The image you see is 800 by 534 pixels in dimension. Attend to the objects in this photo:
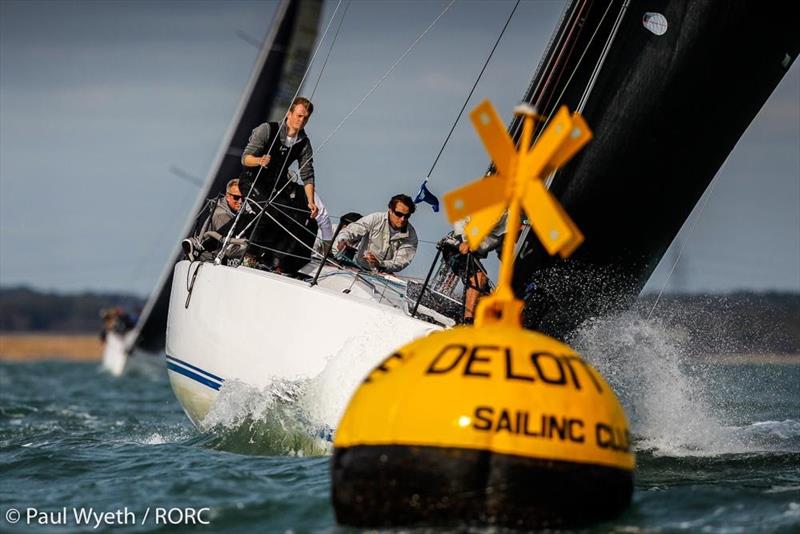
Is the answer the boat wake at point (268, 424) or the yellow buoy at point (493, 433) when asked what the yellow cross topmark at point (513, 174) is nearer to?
the yellow buoy at point (493, 433)

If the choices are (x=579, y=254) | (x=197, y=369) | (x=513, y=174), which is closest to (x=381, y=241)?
(x=579, y=254)

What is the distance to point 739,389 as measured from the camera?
35.1 ft

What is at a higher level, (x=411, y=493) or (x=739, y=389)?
(x=739, y=389)

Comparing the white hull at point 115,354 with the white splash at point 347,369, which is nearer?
the white splash at point 347,369

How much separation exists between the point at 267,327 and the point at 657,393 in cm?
259

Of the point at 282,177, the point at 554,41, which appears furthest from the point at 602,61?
the point at 282,177

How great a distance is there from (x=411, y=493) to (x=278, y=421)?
292 centimetres

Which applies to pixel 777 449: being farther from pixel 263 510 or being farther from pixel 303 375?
pixel 263 510

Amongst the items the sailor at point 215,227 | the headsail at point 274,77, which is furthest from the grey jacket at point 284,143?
the headsail at point 274,77

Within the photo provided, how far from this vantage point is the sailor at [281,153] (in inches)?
334

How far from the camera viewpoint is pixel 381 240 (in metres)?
8.55

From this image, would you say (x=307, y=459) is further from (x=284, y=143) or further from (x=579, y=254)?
(x=284, y=143)

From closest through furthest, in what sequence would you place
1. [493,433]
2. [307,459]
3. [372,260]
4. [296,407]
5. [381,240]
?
[493,433] < [307,459] < [296,407] < [372,260] < [381,240]

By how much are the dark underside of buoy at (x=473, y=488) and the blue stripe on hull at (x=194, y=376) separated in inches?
141
